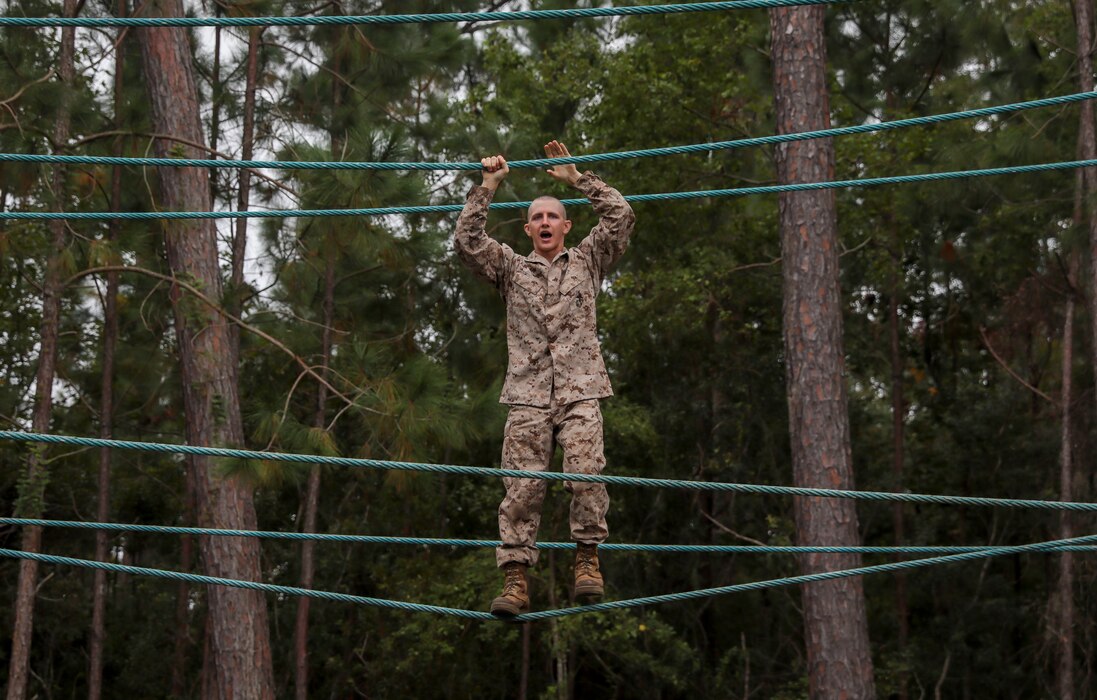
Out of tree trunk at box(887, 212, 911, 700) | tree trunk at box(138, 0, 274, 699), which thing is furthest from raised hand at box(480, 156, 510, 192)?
tree trunk at box(887, 212, 911, 700)

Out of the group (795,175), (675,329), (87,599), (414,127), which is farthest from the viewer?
(87,599)

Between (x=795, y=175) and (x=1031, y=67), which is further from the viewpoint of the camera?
(x=1031, y=67)

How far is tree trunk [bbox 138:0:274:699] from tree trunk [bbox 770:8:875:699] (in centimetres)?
375

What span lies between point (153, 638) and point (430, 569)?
13.0ft

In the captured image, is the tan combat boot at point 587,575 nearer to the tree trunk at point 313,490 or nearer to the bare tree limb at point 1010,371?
the tree trunk at point 313,490

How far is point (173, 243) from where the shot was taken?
381 inches

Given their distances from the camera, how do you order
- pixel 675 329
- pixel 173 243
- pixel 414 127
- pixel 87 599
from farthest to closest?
pixel 87 599 → pixel 675 329 → pixel 414 127 → pixel 173 243

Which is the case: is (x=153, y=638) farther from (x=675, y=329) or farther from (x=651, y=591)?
(x=675, y=329)

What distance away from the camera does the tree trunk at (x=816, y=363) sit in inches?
311

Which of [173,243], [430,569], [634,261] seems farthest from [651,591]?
[173,243]

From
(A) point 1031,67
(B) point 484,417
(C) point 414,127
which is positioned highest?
(A) point 1031,67

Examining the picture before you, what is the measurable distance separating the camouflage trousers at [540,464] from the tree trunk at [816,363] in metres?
3.49

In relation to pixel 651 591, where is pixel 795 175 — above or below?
above

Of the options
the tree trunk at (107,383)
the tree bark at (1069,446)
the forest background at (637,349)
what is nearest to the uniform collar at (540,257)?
the forest background at (637,349)
